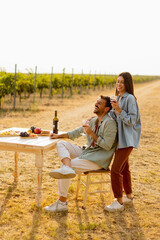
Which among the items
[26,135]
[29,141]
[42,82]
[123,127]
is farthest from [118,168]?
[42,82]

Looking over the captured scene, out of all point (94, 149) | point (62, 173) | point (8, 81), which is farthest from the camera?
point (8, 81)

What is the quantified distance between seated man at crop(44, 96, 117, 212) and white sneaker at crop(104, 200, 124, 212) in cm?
45

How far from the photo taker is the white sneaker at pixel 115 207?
3.20m

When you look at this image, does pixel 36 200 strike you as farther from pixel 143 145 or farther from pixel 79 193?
pixel 143 145

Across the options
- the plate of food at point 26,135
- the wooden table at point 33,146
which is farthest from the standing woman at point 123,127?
the plate of food at point 26,135

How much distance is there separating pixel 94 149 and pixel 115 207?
0.70 m

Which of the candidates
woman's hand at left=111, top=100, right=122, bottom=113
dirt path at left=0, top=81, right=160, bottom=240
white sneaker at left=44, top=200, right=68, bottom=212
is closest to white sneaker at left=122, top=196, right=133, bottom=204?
dirt path at left=0, top=81, right=160, bottom=240

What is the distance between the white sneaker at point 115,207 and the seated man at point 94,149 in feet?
1.49

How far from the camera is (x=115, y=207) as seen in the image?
321 cm

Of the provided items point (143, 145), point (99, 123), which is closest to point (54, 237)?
point (99, 123)

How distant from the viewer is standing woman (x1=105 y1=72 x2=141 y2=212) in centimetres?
296

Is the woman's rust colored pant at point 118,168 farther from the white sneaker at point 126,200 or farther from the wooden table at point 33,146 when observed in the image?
the wooden table at point 33,146

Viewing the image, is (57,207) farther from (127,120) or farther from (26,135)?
(127,120)

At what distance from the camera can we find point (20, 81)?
1352 centimetres
